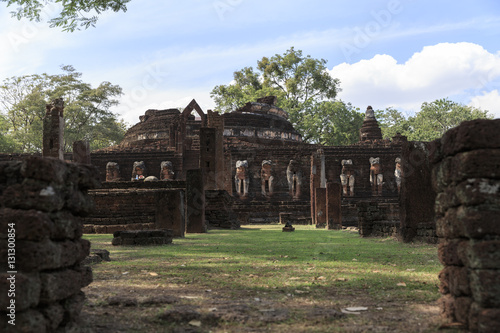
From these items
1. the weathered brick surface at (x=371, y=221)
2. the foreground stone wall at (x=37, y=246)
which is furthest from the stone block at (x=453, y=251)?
the weathered brick surface at (x=371, y=221)

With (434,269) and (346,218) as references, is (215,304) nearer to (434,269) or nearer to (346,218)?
(434,269)

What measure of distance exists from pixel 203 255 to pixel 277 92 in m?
37.6

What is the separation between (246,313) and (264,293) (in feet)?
2.66

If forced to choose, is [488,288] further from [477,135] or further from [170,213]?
[170,213]

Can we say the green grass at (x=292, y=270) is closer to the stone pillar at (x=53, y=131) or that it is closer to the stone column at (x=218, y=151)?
Result: the stone pillar at (x=53, y=131)

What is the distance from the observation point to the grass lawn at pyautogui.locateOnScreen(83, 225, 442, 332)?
3137mm

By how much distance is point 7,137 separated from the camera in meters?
37.0

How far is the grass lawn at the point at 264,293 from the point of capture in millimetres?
3137

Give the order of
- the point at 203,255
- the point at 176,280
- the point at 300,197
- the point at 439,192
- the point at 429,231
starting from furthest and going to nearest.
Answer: the point at 300,197, the point at 429,231, the point at 203,255, the point at 176,280, the point at 439,192

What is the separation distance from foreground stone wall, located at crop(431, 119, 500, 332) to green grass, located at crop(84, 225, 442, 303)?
90cm

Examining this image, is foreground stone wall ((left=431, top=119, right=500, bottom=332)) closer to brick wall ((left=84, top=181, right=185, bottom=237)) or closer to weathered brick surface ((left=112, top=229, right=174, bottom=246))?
weathered brick surface ((left=112, top=229, right=174, bottom=246))

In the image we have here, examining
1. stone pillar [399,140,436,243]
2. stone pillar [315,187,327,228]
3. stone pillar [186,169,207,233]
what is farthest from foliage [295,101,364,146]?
stone pillar [399,140,436,243]

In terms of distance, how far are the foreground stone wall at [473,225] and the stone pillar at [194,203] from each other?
10.8 metres

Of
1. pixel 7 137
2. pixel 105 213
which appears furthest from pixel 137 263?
pixel 7 137
